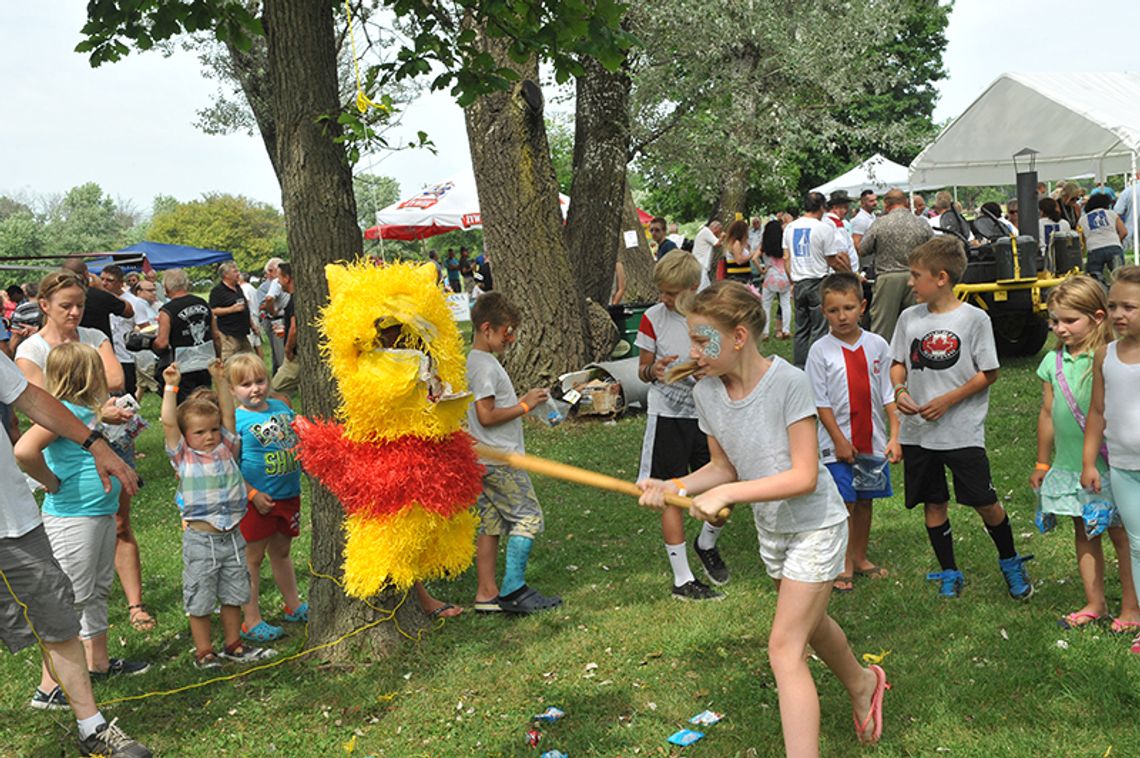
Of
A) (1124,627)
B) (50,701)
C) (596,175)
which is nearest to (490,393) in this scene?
(50,701)

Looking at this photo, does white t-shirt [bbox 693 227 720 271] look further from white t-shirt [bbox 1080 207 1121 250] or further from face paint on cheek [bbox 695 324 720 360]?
face paint on cheek [bbox 695 324 720 360]

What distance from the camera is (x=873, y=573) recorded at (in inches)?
214

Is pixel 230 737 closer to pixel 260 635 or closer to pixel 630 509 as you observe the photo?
pixel 260 635

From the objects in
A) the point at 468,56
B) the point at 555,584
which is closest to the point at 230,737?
the point at 555,584

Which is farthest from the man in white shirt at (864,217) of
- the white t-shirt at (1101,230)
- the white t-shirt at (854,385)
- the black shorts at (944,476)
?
the black shorts at (944,476)

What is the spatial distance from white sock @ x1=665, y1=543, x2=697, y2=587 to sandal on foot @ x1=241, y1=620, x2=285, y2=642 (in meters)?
1.99

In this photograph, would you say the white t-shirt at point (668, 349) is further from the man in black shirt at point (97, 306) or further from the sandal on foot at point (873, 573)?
the man in black shirt at point (97, 306)

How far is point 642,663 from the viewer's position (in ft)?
15.0

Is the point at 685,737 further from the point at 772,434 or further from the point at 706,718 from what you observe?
the point at 772,434

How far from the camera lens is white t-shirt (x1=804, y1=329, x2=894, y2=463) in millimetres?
5098

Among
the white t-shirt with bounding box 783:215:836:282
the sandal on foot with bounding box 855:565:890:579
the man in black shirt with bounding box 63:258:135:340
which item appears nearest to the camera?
the sandal on foot with bounding box 855:565:890:579

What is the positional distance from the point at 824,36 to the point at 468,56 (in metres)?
11.7

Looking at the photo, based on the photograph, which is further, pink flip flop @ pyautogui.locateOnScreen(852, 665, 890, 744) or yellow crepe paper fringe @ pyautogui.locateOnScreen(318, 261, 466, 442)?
yellow crepe paper fringe @ pyautogui.locateOnScreen(318, 261, 466, 442)

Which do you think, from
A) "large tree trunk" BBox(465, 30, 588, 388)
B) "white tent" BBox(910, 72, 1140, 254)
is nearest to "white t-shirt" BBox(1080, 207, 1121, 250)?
"white tent" BBox(910, 72, 1140, 254)
